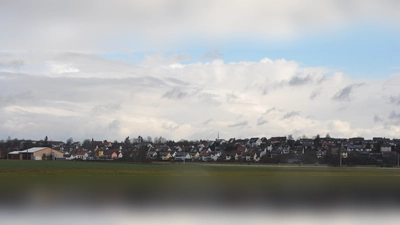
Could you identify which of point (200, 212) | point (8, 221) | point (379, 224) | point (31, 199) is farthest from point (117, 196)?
point (379, 224)

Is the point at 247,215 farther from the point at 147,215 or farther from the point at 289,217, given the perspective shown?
the point at 147,215

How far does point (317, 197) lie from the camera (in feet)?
140

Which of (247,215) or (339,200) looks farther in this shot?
(339,200)

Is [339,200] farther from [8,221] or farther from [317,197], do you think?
[8,221]

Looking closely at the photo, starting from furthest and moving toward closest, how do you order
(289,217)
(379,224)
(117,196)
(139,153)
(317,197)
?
1. (139,153)
2. (317,197)
3. (117,196)
4. (289,217)
5. (379,224)

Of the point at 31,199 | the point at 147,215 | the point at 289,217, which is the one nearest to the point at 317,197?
the point at 289,217

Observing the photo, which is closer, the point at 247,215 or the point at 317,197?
the point at 247,215

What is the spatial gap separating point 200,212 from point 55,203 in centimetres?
932

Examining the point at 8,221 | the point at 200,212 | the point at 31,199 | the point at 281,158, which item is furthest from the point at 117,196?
the point at 281,158

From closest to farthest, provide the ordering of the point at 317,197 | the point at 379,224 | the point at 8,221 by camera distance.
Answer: the point at 8,221
the point at 379,224
the point at 317,197

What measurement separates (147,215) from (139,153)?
126m

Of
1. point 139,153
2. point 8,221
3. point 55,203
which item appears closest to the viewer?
point 8,221

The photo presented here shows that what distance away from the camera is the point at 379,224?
90.3ft

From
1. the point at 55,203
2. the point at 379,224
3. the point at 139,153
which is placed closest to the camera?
the point at 379,224
